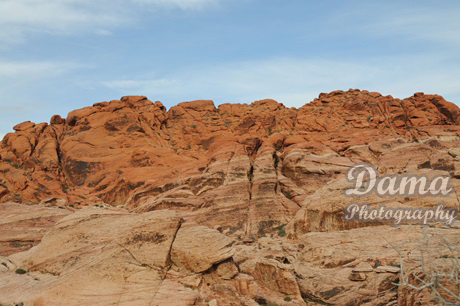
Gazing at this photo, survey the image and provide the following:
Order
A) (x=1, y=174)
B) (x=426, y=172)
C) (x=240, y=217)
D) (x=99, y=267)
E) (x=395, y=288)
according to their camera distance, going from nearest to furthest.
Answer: (x=99, y=267) < (x=395, y=288) < (x=426, y=172) < (x=240, y=217) < (x=1, y=174)

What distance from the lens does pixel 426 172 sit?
37719 mm

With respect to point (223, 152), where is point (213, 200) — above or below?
below

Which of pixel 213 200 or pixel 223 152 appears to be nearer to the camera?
pixel 213 200

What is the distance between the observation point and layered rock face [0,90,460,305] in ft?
79.8

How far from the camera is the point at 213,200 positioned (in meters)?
47.0

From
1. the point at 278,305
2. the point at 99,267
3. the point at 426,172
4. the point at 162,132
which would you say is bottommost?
the point at 278,305

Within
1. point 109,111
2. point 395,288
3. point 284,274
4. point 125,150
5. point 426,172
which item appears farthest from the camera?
point 109,111

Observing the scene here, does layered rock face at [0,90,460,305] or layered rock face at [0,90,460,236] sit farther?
layered rock face at [0,90,460,236]

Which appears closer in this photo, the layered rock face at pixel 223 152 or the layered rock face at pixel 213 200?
the layered rock face at pixel 213 200

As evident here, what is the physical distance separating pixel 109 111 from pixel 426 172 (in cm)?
5193

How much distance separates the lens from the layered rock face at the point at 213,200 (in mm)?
24312

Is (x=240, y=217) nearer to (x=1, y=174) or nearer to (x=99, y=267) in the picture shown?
(x=99, y=267)

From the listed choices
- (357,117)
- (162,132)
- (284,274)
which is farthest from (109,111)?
(284,274)

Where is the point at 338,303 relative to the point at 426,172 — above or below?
below
